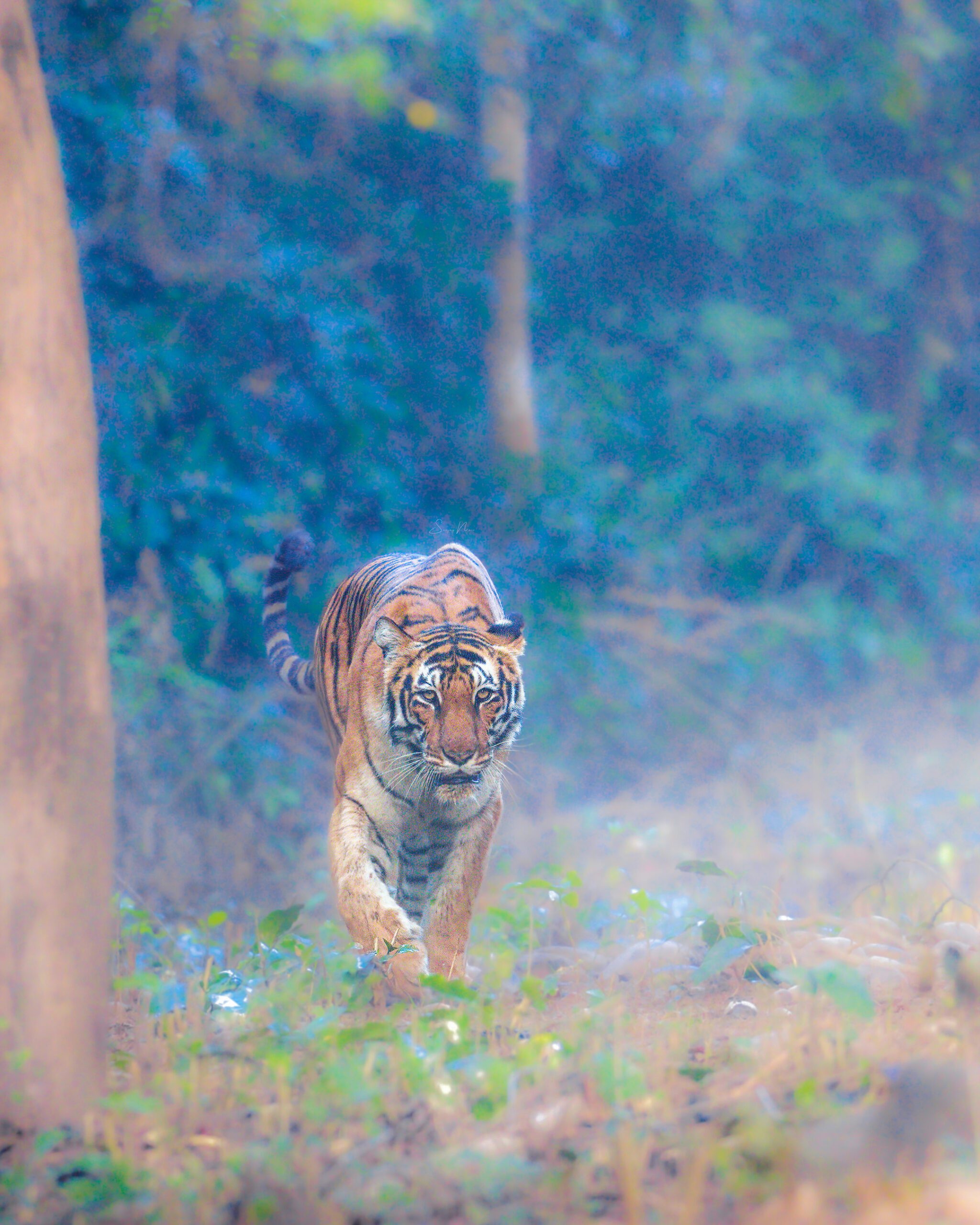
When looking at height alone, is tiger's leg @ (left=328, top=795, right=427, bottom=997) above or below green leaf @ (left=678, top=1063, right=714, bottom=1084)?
above

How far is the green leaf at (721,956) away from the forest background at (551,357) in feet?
12.4

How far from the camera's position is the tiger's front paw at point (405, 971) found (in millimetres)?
3436

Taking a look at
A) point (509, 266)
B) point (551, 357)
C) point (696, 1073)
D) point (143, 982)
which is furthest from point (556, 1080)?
point (551, 357)

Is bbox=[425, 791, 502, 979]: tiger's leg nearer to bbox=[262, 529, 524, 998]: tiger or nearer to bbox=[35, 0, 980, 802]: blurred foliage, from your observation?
bbox=[262, 529, 524, 998]: tiger

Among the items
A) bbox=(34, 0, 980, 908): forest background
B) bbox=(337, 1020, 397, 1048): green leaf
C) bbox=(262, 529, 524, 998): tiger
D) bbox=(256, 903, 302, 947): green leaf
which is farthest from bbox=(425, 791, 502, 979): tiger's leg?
bbox=(34, 0, 980, 908): forest background

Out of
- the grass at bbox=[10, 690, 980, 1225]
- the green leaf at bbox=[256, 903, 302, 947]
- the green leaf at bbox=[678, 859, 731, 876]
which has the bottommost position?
the grass at bbox=[10, 690, 980, 1225]

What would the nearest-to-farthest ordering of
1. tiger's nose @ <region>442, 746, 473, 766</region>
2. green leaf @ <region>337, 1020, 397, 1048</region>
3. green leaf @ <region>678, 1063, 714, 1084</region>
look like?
1. green leaf @ <region>678, 1063, 714, 1084</region>
2. green leaf @ <region>337, 1020, 397, 1048</region>
3. tiger's nose @ <region>442, 746, 473, 766</region>

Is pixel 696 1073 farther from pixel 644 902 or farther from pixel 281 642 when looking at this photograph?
pixel 281 642

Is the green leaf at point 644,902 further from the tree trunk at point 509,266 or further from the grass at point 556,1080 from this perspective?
the tree trunk at point 509,266

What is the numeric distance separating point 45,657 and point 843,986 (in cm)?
183

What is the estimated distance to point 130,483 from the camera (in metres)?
6.25

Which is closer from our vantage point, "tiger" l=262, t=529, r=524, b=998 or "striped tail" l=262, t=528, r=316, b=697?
"tiger" l=262, t=529, r=524, b=998

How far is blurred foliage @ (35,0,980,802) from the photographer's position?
660cm

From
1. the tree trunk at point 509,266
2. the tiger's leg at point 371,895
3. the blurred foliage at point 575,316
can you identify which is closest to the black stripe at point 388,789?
the tiger's leg at point 371,895
